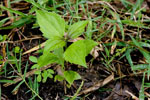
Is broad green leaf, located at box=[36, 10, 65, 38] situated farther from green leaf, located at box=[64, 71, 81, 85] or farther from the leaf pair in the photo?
green leaf, located at box=[64, 71, 81, 85]

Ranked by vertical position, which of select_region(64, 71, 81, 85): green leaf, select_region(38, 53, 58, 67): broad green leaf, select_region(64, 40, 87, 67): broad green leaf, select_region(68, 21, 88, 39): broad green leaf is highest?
select_region(68, 21, 88, 39): broad green leaf

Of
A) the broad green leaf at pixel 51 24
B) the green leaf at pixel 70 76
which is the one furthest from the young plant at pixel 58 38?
the green leaf at pixel 70 76

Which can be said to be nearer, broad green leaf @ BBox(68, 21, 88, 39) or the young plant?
the young plant

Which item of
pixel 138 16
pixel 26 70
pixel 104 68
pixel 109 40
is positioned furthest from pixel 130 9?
pixel 26 70

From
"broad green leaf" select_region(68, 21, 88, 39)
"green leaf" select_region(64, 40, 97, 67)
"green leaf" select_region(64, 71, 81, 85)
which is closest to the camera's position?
"green leaf" select_region(64, 40, 97, 67)

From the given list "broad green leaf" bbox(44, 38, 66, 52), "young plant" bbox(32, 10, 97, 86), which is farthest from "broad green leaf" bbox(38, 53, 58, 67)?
"broad green leaf" bbox(44, 38, 66, 52)

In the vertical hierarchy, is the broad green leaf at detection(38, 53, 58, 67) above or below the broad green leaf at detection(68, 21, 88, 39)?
below

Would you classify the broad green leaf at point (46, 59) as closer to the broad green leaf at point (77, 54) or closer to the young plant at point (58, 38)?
the young plant at point (58, 38)
